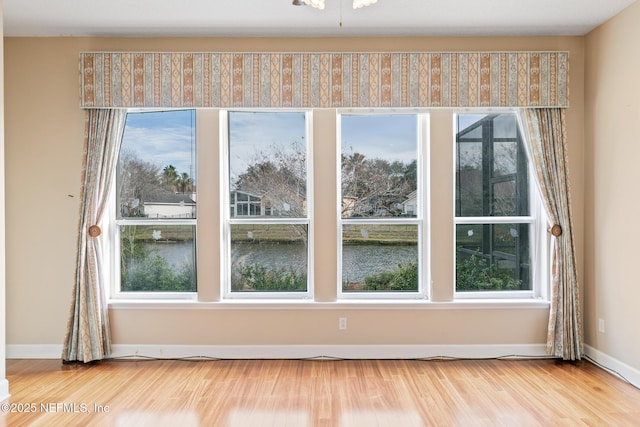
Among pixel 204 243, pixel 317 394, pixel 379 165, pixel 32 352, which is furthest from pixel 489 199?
pixel 32 352

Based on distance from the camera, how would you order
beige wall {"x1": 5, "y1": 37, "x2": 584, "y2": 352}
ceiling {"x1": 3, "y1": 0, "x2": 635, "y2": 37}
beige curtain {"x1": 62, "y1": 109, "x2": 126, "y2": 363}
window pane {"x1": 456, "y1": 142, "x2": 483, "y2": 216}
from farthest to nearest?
window pane {"x1": 456, "y1": 142, "x2": 483, "y2": 216}, beige wall {"x1": 5, "y1": 37, "x2": 584, "y2": 352}, beige curtain {"x1": 62, "y1": 109, "x2": 126, "y2": 363}, ceiling {"x1": 3, "y1": 0, "x2": 635, "y2": 37}

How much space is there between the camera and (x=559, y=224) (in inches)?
155

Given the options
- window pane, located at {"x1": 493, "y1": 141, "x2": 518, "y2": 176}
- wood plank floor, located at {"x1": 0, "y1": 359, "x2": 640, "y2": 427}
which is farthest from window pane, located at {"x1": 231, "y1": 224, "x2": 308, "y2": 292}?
window pane, located at {"x1": 493, "y1": 141, "x2": 518, "y2": 176}

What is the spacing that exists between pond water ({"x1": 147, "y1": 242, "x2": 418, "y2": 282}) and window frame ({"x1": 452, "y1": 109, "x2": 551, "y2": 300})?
0.56 m

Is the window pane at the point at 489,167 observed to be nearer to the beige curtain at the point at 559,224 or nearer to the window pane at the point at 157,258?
the beige curtain at the point at 559,224

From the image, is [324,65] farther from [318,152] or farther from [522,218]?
[522,218]

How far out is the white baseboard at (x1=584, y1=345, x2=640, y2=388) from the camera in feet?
11.3

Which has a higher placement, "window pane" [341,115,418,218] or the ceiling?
the ceiling

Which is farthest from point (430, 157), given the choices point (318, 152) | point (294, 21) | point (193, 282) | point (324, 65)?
point (193, 282)

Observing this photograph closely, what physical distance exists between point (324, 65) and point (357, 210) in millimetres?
1350

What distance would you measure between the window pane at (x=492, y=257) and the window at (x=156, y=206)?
2.54 metres

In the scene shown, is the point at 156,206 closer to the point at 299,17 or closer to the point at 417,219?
the point at 299,17

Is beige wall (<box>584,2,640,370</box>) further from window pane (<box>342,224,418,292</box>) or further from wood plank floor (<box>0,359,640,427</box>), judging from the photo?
window pane (<box>342,224,418,292</box>)

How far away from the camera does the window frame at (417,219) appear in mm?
4082
